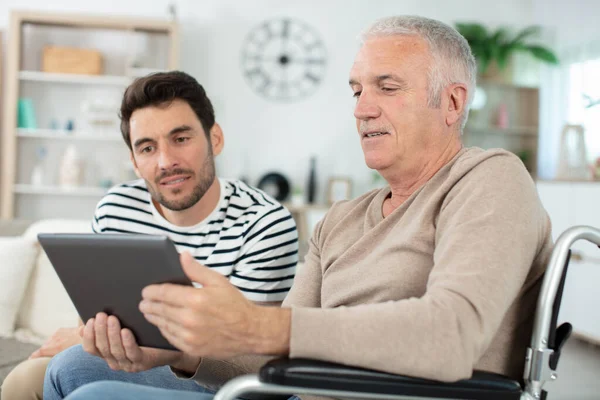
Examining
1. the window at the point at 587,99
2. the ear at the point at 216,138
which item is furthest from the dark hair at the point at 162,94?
the window at the point at 587,99

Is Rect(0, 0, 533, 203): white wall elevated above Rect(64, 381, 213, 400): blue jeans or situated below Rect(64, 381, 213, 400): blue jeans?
above

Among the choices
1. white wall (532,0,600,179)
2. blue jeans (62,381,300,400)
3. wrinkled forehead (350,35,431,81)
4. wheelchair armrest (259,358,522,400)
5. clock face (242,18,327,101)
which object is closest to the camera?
wheelchair armrest (259,358,522,400)

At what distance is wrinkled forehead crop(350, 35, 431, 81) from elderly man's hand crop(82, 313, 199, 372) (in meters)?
0.67

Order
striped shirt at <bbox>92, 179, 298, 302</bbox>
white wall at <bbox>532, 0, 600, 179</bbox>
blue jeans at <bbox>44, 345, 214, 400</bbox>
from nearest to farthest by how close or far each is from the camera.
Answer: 1. blue jeans at <bbox>44, 345, 214, 400</bbox>
2. striped shirt at <bbox>92, 179, 298, 302</bbox>
3. white wall at <bbox>532, 0, 600, 179</bbox>

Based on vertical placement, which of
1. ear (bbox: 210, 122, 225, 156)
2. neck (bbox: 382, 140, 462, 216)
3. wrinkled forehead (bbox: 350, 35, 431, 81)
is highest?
wrinkled forehead (bbox: 350, 35, 431, 81)

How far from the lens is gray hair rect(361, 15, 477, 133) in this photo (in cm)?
130

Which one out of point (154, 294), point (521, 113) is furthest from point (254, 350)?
point (521, 113)

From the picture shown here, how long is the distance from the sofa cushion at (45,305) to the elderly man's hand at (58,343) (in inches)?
20.9

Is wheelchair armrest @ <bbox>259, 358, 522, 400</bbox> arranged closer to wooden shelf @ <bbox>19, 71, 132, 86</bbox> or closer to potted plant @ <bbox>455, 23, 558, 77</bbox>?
wooden shelf @ <bbox>19, 71, 132, 86</bbox>

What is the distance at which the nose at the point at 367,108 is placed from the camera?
1.32 metres

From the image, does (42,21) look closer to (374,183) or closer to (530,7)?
(374,183)

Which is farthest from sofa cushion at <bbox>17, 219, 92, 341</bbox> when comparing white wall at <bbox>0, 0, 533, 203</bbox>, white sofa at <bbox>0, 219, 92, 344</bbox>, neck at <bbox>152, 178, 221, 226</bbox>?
white wall at <bbox>0, 0, 533, 203</bbox>

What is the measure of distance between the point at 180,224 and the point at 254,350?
2.85 ft

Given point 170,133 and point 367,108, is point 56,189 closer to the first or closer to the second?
point 170,133
